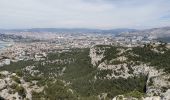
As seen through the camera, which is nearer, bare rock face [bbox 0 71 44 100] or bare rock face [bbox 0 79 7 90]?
bare rock face [bbox 0 71 44 100]

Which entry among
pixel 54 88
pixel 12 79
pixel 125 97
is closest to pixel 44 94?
pixel 54 88

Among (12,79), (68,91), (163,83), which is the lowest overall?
(163,83)

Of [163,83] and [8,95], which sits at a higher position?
[8,95]

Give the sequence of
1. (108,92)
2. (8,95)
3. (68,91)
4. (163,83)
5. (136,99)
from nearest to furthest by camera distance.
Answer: (136,99) < (8,95) < (68,91) < (163,83) < (108,92)

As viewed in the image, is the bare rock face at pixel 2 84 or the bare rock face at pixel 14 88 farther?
the bare rock face at pixel 2 84

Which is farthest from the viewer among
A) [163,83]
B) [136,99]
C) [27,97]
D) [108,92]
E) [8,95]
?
[108,92]

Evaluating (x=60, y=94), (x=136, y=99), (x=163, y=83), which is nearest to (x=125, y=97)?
(x=136, y=99)

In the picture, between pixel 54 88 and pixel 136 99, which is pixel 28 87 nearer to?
pixel 54 88

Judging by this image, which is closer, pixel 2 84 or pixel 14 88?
pixel 2 84

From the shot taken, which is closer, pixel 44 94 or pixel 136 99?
pixel 136 99

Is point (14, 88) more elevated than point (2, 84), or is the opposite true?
point (2, 84)
